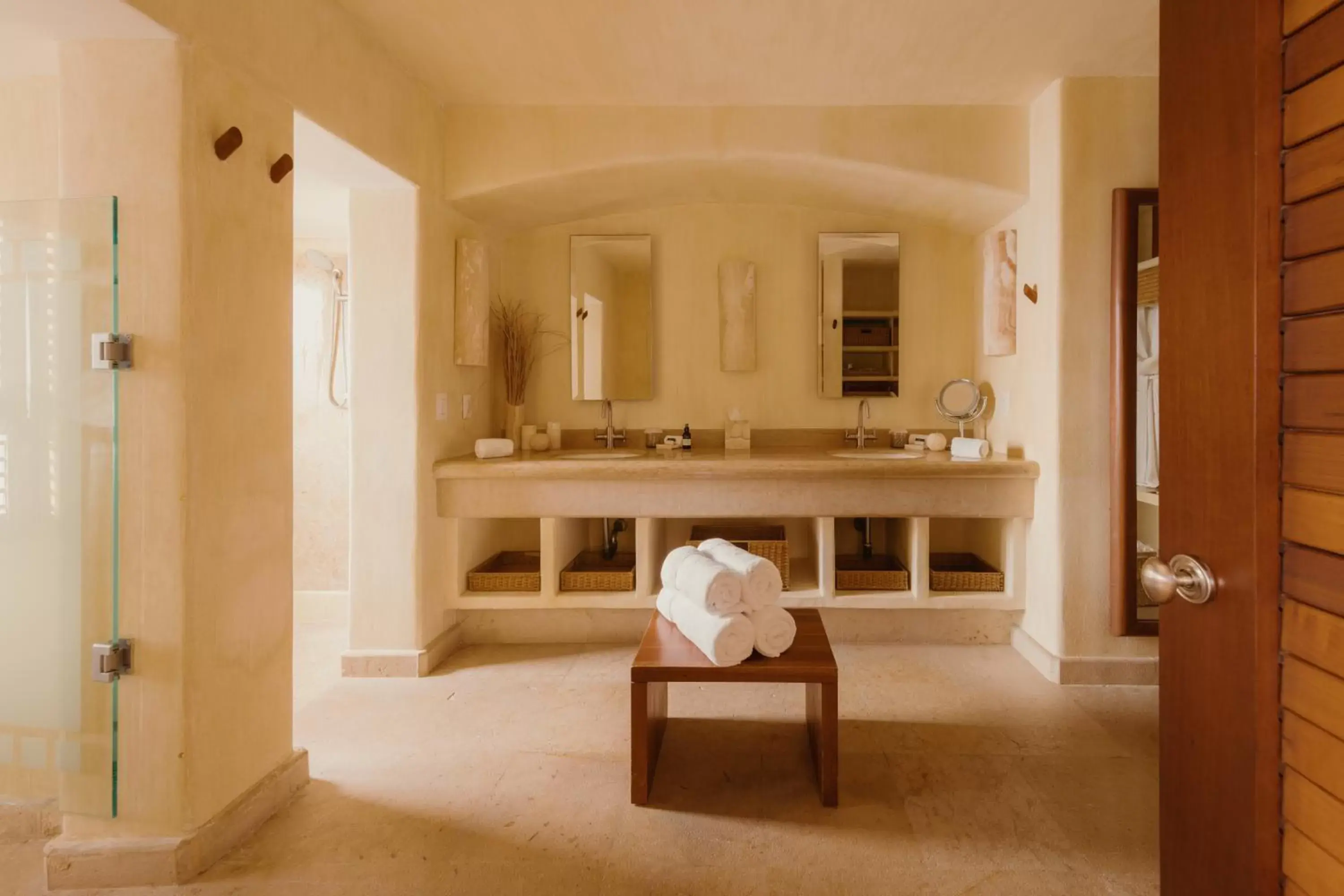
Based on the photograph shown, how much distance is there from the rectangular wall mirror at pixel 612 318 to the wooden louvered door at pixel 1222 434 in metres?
3.04

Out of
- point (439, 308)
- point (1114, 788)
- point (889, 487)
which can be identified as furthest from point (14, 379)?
point (1114, 788)

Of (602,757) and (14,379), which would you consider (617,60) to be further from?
(602,757)

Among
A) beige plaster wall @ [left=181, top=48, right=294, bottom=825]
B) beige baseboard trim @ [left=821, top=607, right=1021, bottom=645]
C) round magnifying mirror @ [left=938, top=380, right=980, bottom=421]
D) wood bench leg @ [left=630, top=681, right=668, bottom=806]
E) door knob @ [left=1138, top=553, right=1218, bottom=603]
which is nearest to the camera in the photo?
door knob @ [left=1138, top=553, right=1218, bottom=603]

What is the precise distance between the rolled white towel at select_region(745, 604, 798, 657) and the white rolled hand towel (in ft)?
0.16

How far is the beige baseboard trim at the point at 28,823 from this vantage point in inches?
77.9

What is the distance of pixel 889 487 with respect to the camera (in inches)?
124

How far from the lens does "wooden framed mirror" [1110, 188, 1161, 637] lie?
113 inches

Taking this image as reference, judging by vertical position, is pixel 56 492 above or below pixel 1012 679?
above

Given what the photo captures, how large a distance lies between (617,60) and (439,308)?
4.18 ft

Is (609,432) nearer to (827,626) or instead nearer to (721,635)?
(827,626)

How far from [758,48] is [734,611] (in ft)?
6.66

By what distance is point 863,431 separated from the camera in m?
→ 3.91

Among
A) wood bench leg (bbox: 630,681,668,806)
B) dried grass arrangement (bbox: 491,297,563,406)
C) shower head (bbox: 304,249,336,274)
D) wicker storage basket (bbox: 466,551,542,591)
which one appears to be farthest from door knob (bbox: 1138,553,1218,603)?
shower head (bbox: 304,249,336,274)

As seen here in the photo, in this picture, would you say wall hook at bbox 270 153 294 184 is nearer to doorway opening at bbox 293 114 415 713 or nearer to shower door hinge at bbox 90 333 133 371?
doorway opening at bbox 293 114 415 713
